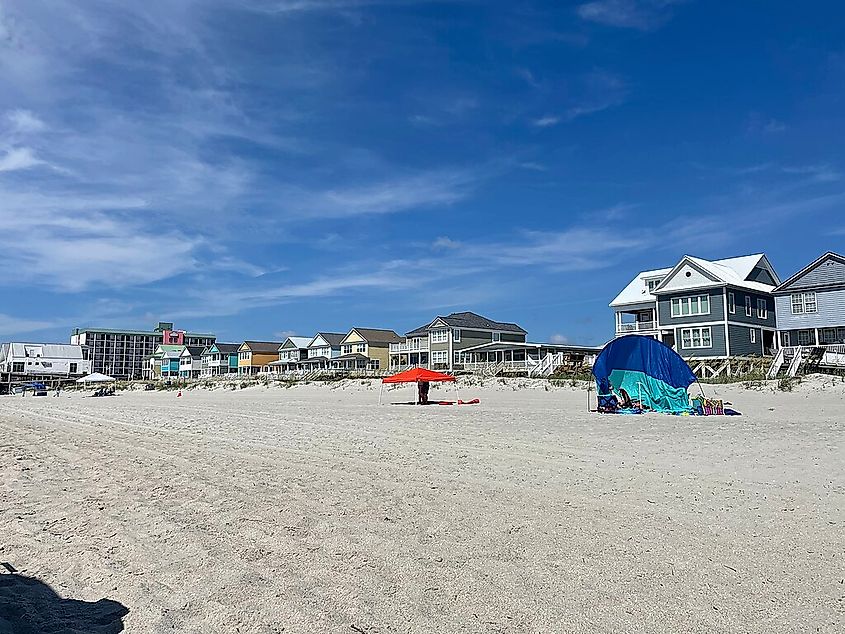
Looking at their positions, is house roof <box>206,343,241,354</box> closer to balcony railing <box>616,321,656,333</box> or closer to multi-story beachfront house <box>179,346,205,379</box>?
multi-story beachfront house <box>179,346,205,379</box>

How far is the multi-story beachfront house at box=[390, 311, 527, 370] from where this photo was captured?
66875mm

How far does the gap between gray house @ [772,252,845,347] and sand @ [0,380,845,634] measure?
94.9 feet

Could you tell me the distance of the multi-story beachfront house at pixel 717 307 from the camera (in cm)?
4019

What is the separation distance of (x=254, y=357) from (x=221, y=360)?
22.3ft

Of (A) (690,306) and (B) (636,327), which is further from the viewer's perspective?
(B) (636,327)

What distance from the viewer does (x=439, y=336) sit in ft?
224

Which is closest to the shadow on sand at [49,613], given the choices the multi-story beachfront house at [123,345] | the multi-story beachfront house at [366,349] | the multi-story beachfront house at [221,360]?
the multi-story beachfront house at [366,349]

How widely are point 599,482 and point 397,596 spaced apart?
4511 millimetres

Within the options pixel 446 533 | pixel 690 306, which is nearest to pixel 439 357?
pixel 690 306

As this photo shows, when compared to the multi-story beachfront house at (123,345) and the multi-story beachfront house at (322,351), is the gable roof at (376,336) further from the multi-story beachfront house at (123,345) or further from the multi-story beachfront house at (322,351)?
the multi-story beachfront house at (123,345)

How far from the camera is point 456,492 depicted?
7738 mm

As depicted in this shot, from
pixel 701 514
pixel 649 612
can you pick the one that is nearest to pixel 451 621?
pixel 649 612

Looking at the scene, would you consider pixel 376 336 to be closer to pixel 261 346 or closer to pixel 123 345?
pixel 261 346

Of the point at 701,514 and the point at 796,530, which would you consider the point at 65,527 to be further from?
the point at 796,530
